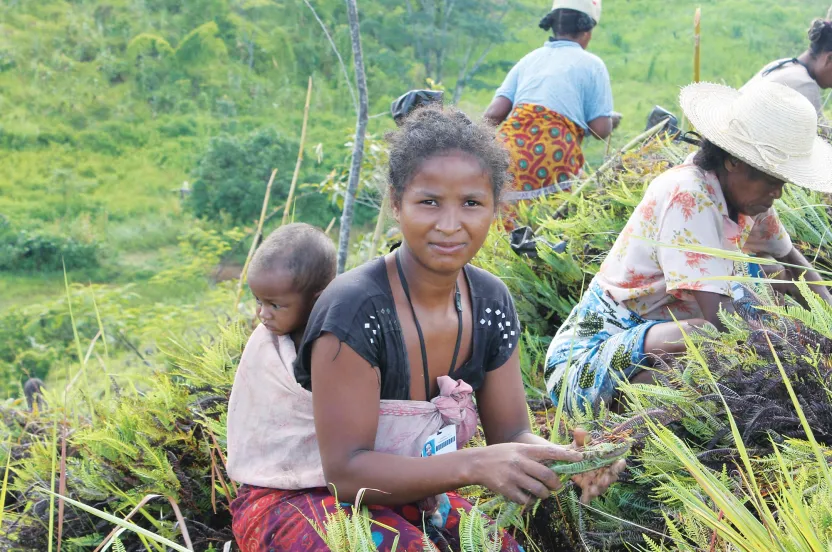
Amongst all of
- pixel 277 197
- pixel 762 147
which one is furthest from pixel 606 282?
pixel 277 197

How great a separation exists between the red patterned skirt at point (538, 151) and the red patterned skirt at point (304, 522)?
2.51 meters

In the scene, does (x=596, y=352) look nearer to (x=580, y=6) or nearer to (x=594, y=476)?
(x=594, y=476)

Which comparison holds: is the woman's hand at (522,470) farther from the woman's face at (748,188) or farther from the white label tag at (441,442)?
the woman's face at (748,188)

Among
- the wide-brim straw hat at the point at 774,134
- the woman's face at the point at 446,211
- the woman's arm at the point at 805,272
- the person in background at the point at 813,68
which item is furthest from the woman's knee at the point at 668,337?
the person in background at the point at 813,68

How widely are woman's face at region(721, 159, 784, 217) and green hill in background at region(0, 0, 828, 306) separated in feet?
42.8

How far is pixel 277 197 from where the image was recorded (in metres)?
18.7

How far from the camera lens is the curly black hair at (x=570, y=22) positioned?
402cm

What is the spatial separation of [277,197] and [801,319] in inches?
684

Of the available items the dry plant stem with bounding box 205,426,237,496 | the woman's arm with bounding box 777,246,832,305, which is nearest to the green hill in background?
the woman's arm with bounding box 777,246,832,305

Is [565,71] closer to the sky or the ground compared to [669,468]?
closer to the sky

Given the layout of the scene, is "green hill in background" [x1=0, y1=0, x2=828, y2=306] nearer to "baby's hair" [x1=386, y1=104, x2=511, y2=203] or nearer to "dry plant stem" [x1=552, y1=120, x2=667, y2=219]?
"dry plant stem" [x1=552, y1=120, x2=667, y2=219]

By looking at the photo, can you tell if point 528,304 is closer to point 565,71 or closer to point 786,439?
point 565,71

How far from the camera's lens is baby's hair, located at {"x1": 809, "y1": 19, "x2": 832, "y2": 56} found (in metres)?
3.50

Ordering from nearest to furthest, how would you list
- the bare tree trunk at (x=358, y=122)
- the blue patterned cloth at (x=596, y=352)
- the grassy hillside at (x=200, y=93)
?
the blue patterned cloth at (x=596, y=352) < the bare tree trunk at (x=358, y=122) < the grassy hillside at (x=200, y=93)
